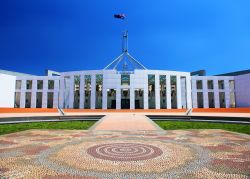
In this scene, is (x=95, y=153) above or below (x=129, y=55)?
below

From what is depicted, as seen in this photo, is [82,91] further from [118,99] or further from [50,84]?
[50,84]

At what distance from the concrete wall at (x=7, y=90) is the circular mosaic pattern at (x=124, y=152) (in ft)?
182

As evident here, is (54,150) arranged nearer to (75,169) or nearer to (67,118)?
(75,169)

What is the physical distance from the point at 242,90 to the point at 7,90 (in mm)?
68093

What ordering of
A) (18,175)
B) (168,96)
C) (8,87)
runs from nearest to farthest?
(18,175), (168,96), (8,87)

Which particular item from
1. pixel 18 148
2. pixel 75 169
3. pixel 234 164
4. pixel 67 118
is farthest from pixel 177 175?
pixel 67 118

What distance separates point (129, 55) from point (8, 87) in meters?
36.6

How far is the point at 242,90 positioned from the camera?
193 feet

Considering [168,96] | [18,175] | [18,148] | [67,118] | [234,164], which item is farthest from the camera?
[168,96]

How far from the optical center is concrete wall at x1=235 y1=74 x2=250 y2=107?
2275 inches

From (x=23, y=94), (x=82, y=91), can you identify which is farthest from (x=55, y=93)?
(x=82, y=91)

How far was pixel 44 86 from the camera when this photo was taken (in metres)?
60.7

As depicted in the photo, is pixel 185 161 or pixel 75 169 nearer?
→ pixel 75 169

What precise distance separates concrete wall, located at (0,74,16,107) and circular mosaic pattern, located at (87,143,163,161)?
182 feet
